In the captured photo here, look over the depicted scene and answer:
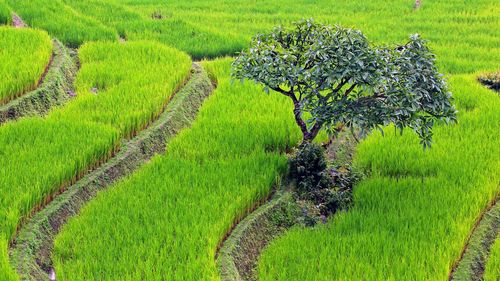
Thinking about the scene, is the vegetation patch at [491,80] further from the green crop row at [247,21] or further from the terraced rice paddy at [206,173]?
the green crop row at [247,21]

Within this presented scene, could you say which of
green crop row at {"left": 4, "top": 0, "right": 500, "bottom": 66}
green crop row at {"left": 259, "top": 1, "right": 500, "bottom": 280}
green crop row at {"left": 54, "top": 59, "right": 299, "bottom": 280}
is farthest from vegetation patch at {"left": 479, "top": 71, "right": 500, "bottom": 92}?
green crop row at {"left": 54, "top": 59, "right": 299, "bottom": 280}

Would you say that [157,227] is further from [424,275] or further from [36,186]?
[424,275]

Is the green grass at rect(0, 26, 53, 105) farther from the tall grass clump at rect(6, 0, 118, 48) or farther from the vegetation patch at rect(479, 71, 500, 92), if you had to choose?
the vegetation patch at rect(479, 71, 500, 92)

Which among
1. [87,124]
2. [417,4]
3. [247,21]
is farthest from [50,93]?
[417,4]

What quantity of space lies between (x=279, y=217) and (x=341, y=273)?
1.15m

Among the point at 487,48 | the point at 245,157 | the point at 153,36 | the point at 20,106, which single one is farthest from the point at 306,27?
the point at 487,48

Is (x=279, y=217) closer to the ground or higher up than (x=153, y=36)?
closer to the ground

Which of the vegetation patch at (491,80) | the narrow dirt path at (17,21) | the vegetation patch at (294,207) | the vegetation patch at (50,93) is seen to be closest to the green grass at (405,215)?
the vegetation patch at (294,207)

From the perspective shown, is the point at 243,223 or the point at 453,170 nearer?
the point at 243,223

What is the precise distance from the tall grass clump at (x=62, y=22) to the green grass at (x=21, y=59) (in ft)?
1.96

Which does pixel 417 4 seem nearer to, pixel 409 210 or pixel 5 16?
pixel 5 16

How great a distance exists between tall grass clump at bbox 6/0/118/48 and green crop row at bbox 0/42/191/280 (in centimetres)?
50

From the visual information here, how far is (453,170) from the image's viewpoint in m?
6.62

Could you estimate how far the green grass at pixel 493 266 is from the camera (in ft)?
17.0
